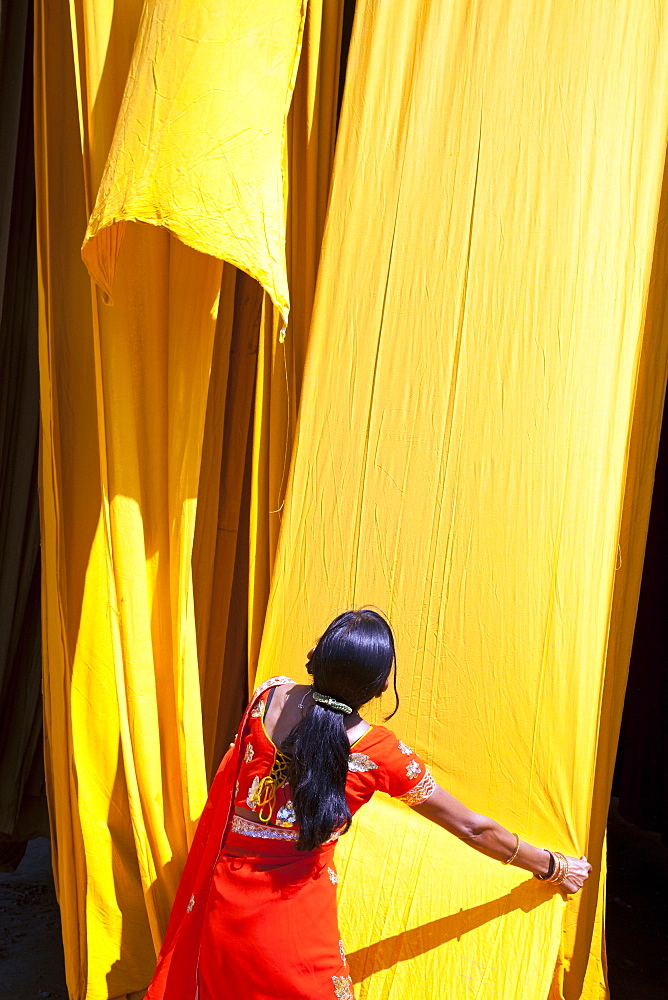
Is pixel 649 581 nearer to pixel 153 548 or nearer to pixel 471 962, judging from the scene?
pixel 471 962

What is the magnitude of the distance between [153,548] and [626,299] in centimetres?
119

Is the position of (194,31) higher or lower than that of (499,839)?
higher

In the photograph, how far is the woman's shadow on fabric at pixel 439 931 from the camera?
186cm

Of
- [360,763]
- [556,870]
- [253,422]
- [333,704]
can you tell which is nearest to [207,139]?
[253,422]

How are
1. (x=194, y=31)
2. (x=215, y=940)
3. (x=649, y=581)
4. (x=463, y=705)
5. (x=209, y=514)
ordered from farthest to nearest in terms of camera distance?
(x=649, y=581)
(x=209, y=514)
(x=463, y=705)
(x=194, y=31)
(x=215, y=940)

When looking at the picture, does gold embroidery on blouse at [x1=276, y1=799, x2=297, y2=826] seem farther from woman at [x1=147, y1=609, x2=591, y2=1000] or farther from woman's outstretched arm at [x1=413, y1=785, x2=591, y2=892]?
woman's outstretched arm at [x1=413, y1=785, x2=591, y2=892]

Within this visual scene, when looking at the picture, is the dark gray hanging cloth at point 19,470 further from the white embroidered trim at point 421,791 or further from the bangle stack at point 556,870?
the bangle stack at point 556,870

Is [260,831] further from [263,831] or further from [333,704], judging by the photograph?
[333,704]

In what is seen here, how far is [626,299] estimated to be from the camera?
1829mm

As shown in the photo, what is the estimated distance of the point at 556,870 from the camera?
5.65 ft

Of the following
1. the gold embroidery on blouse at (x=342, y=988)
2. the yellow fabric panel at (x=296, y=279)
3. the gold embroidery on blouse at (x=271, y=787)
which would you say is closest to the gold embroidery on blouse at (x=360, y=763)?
the gold embroidery on blouse at (x=271, y=787)

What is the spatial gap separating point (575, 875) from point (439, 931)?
12.8 inches

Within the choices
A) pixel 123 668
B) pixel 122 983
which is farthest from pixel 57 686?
pixel 122 983

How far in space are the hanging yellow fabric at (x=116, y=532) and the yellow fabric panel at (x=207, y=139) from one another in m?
0.24
